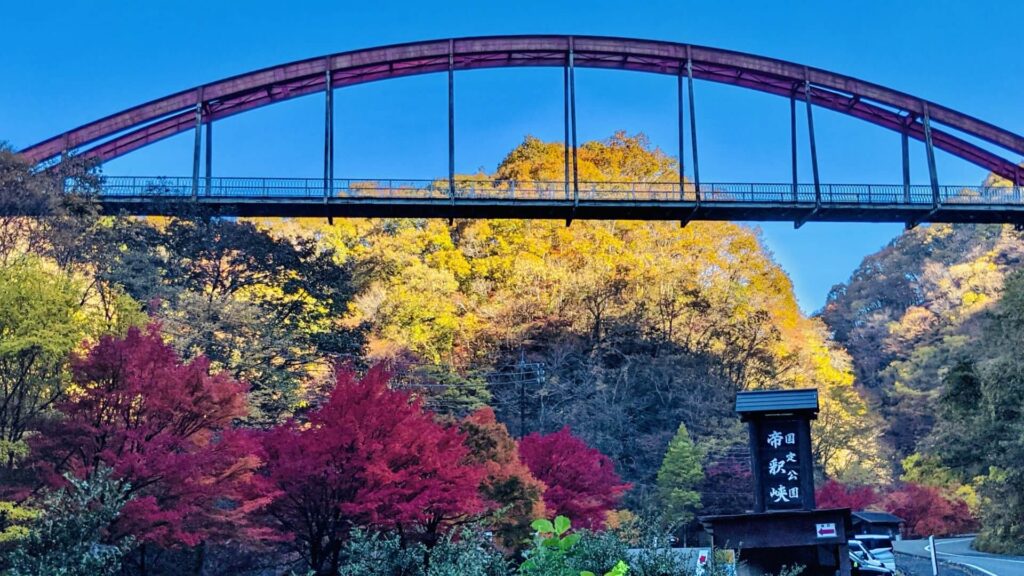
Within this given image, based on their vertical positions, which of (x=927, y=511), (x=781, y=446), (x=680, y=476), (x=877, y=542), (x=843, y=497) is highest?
(x=781, y=446)

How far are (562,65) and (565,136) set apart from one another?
3414 mm

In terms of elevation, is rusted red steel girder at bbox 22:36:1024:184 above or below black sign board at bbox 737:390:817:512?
above

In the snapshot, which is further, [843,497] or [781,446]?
[843,497]

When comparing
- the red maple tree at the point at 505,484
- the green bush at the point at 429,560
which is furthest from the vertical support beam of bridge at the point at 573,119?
the green bush at the point at 429,560

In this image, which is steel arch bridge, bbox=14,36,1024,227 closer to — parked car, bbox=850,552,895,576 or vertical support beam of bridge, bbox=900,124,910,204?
vertical support beam of bridge, bbox=900,124,910,204

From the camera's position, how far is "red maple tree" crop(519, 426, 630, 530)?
86.7 feet

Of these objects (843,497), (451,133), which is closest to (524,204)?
(451,133)

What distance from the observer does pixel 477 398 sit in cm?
3638

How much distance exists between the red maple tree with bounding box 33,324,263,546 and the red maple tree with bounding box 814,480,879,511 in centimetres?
1933

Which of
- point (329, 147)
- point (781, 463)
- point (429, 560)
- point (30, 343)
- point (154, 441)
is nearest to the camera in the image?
point (429, 560)

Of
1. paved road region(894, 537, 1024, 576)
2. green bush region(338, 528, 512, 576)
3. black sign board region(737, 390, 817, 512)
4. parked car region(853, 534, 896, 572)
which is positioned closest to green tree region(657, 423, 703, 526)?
parked car region(853, 534, 896, 572)

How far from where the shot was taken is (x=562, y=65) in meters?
35.1

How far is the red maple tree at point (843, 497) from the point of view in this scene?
3469cm

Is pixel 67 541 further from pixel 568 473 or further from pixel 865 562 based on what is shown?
pixel 865 562
